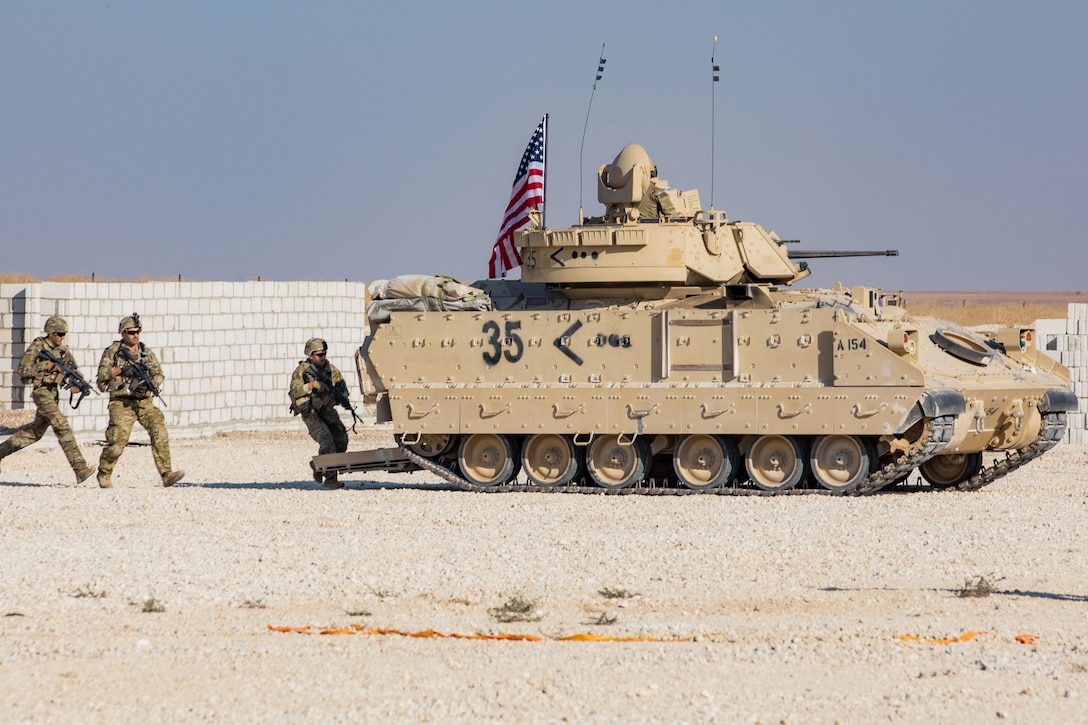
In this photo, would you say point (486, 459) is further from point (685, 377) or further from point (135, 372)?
point (135, 372)

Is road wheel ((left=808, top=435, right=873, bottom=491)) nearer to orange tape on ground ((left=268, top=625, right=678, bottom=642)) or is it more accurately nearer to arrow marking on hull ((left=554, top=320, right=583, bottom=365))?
arrow marking on hull ((left=554, top=320, right=583, bottom=365))

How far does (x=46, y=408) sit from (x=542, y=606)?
386 inches

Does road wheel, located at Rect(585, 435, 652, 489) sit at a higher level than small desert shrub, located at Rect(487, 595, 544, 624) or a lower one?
higher

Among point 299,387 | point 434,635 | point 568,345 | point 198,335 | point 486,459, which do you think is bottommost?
point 434,635

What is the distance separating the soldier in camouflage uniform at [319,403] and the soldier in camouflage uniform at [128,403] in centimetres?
169

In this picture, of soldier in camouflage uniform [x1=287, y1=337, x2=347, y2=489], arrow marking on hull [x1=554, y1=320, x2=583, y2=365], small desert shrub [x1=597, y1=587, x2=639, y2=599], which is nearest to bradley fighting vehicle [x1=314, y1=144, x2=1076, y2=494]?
arrow marking on hull [x1=554, y1=320, x2=583, y2=365]

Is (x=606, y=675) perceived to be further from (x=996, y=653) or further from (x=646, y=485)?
(x=646, y=485)

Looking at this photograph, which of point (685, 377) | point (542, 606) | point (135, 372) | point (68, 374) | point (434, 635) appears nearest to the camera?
point (434, 635)

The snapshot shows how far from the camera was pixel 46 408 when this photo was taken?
58.5 feet

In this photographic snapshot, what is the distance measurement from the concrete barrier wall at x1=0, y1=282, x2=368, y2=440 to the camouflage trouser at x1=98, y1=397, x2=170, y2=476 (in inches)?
334

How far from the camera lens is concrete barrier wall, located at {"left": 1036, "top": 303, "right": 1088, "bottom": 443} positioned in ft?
84.9

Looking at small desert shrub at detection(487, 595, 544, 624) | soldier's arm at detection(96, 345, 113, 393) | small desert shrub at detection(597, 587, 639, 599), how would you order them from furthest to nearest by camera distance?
soldier's arm at detection(96, 345, 113, 393) → small desert shrub at detection(597, 587, 639, 599) → small desert shrub at detection(487, 595, 544, 624)

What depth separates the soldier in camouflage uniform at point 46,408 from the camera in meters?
17.8

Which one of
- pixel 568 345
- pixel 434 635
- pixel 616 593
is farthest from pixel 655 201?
pixel 434 635
